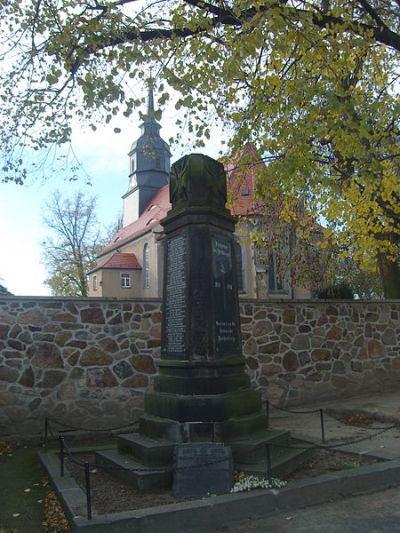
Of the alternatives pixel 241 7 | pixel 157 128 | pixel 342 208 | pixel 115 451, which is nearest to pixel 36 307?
pixel 115 451

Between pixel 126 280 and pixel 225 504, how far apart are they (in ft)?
121

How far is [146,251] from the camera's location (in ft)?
129

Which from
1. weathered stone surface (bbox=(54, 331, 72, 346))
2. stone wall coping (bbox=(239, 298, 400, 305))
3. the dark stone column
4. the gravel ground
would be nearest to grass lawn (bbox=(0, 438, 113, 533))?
the gravel ground

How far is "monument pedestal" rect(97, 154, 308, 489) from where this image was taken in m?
5.44

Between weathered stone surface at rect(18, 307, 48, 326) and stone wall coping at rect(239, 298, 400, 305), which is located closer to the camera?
weathered stone surface at rect(18, 307, 48, 326)

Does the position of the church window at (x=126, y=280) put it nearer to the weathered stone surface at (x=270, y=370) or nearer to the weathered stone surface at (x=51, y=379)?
the weathered stone surface at (x=270, y=370)

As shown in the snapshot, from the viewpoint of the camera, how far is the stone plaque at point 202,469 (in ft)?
15.5

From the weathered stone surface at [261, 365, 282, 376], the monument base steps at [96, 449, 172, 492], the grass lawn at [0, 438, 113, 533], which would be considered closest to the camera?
the grass lawn at [0, 438, 113, 533]

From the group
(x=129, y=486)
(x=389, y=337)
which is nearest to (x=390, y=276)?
(x=389, y=337)

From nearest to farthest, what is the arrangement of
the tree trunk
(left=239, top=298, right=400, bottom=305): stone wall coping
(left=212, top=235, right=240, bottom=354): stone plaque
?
(left=212, top=235, right=240, bottom=354): stone plaque < (left=239, top=298, right=400, bottom=305): stone wall coping < the tree trunk

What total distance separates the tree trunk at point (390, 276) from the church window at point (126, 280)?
1126 inches

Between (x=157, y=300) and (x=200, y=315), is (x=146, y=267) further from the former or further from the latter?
(x=200, y=315)

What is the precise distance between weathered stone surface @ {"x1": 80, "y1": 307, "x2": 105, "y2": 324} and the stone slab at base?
361cm

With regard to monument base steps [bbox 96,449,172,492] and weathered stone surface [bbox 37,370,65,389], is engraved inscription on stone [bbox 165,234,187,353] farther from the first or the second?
weathered stone surface [bbox 37,370,65,389]
